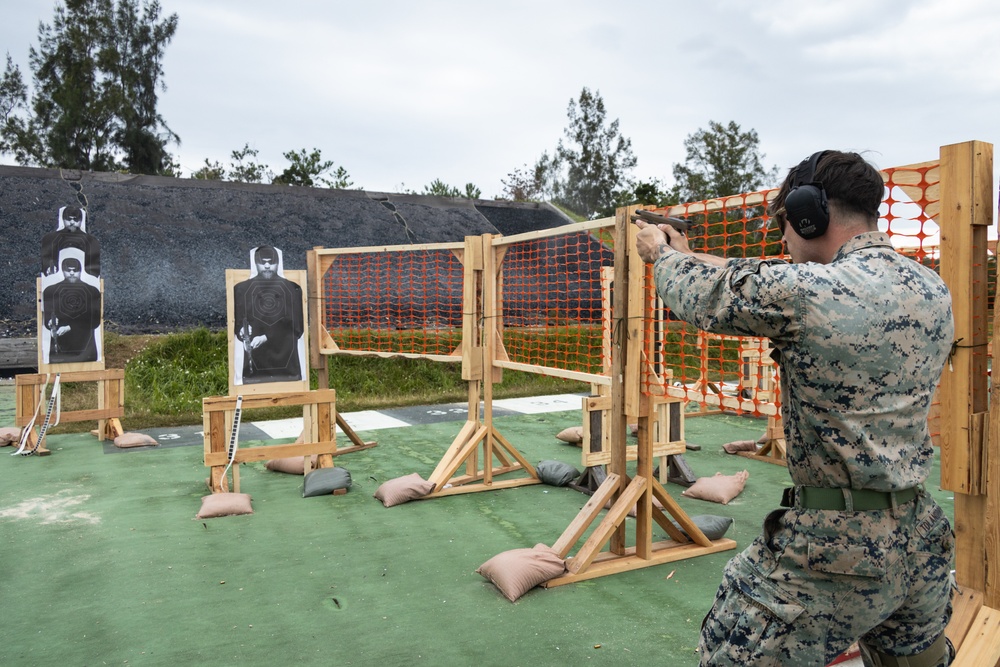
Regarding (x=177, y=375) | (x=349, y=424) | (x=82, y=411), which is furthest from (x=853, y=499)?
(x=177, y=375)

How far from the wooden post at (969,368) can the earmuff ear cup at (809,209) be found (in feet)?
3.95

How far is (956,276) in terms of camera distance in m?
2.67

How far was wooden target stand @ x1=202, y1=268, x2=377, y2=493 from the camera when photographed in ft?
18.2

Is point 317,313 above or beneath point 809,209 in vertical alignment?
beneath

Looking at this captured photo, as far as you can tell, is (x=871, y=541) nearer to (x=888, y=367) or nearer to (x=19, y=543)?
(x=888, y=367)

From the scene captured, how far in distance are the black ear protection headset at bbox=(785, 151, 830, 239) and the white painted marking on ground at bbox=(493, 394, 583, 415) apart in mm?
7823

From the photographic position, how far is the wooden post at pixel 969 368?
2627 millimetres

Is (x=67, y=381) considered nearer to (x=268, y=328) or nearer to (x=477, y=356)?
(x=268, y=328)

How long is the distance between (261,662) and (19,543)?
2419 mm

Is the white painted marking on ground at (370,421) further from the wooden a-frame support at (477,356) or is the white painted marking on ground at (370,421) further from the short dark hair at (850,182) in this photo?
the short dark hair at (850,182)

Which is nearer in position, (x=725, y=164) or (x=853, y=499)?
(x=853, y=499)

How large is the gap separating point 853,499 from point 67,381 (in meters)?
7.82

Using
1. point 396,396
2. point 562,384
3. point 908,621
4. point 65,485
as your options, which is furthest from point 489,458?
point 562,384

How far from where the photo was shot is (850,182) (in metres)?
1.76
